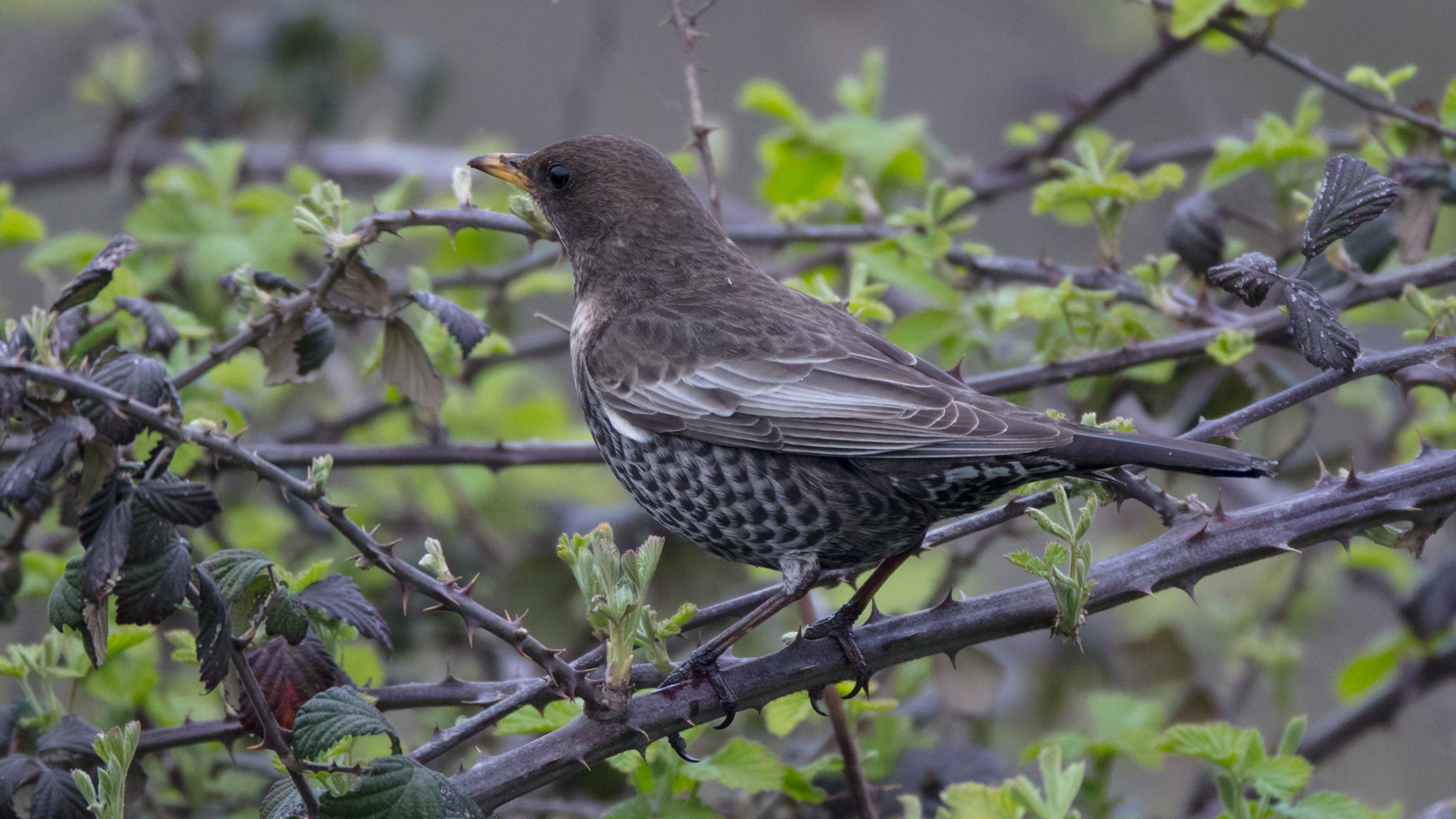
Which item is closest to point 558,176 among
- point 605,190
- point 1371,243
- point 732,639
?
point 605,190

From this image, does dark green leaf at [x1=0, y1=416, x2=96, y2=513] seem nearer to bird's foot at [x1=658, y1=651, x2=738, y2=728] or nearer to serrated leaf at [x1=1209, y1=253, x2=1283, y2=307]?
bird's foot at [x1=658, y1=651, x2=738, y2=728]

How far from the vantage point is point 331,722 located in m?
2.04

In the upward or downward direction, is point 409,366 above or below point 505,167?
below

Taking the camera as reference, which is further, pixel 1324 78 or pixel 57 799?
pixel 1324 78

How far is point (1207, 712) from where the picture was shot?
13.9 ft

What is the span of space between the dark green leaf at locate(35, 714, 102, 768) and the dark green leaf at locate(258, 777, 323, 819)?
0.51m

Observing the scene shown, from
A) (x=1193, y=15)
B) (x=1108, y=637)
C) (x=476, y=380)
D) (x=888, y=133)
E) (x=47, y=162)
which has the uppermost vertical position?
(x=1193, y=15)

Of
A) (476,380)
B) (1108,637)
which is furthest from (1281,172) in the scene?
(476,380)

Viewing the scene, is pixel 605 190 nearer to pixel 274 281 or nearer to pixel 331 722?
pixel 274 281

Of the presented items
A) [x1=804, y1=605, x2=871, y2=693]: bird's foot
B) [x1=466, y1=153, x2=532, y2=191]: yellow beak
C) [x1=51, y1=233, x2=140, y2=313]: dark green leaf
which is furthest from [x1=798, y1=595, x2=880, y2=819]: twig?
[x1=466, y1=153, x2=532, y2=191]: yellow beak

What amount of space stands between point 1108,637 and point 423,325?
3.20m

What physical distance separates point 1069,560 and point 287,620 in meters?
1.46

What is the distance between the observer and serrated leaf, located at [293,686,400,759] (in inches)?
79.4

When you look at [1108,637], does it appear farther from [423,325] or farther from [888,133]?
[423,325]
